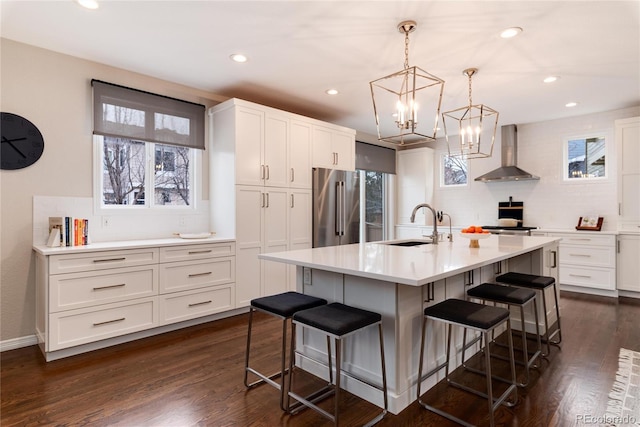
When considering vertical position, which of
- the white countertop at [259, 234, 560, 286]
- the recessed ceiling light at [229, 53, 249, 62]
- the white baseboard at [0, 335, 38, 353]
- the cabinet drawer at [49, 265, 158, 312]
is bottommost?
the white baseboard at [0, 335, 38, 353]

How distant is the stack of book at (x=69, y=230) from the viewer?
2.97 meters

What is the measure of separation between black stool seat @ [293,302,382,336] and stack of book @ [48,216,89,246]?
2.28 m

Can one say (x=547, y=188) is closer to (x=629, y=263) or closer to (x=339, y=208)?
(x=629, y=263)

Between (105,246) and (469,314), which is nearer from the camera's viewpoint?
(469,314)

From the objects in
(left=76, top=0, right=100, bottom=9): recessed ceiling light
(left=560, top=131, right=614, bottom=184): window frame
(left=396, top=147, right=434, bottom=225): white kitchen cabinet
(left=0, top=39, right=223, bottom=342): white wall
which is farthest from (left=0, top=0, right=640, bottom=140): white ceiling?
(left=396, top=147, right=434, bottom=225): white kitchen cabinet

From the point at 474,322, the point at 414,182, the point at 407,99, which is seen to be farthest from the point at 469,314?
the point at 414,182

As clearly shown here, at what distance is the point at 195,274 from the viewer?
3475 mm

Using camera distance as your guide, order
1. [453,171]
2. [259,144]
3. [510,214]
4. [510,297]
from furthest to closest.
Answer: [453,171] → [510,214] → [259,144] → [510,297]

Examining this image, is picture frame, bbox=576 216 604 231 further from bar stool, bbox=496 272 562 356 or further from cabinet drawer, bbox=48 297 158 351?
cabinet drawer, bbox=48 297 158 351

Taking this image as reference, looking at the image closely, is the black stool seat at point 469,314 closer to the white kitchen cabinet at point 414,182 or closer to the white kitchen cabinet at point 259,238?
the white kitchen cabinet at point 259,238

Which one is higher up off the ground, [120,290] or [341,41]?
[341,41]

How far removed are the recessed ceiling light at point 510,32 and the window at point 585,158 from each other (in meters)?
3.42

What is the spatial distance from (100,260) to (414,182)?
5393mm

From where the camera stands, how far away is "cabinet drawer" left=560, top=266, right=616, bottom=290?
460 cm
